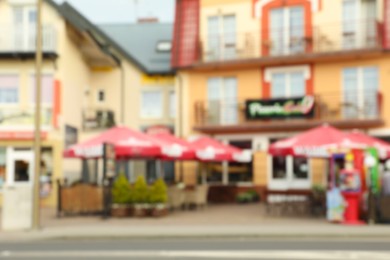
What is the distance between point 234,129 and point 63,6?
932cm

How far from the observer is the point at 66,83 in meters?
26.5

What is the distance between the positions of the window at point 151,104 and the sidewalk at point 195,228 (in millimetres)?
10989

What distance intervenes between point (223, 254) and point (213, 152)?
456 inches

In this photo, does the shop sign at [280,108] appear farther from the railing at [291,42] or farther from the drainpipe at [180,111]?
the drainpipe at [180,111]

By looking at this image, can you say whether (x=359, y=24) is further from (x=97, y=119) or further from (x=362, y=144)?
(x=97, y=119)

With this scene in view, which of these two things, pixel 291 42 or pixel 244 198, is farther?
pixel 291 42

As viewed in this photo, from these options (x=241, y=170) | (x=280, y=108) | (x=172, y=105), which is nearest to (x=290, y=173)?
(x=241, y=170)

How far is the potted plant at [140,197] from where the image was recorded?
18641mm

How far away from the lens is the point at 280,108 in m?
25.8

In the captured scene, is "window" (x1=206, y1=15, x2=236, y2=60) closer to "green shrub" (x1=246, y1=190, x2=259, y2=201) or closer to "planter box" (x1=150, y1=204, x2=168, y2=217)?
"green shrub" (x1=246, y1=190, x2=259, y2=201)

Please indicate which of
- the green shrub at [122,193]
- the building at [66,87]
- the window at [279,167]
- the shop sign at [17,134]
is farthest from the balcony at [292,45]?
the green shrub at [122,193]

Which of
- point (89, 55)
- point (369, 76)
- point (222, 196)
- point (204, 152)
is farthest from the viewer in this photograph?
point (89, 55)

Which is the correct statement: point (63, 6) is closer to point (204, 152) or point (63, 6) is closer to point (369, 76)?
point (204, 152)

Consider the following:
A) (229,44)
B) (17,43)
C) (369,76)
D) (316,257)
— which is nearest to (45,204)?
(17,43)
